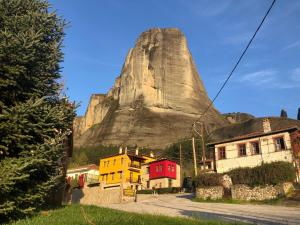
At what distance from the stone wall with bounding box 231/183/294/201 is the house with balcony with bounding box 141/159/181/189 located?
31.5 metres

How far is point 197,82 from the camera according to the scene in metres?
168

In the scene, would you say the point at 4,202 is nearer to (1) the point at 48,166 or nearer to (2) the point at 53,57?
(1) the point at 48,166

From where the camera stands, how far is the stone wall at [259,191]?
100ft

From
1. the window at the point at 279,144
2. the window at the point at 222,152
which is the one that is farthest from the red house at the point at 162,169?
the window at the point at 279,144

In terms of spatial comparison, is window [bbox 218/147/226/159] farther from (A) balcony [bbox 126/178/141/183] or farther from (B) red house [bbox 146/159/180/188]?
(A) balcony [bbox 126/178/141/183]

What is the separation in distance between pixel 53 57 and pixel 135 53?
510ft

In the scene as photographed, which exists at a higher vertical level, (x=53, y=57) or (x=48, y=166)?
(x=53, y=57)

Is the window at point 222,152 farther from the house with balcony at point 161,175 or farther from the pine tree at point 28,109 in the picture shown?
the pine tree at point 28,109

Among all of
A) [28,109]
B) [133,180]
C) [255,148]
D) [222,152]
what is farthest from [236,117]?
[28,109]

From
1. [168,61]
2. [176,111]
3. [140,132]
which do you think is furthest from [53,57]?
[168,61]

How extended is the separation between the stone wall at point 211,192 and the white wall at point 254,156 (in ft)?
18.2

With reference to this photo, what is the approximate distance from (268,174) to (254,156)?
22.6ft

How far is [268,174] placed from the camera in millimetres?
31500

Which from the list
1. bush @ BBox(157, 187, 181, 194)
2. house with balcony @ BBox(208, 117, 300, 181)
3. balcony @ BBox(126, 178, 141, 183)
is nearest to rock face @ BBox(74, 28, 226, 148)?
balcony @ BBox(126, 178, 141, 183)
